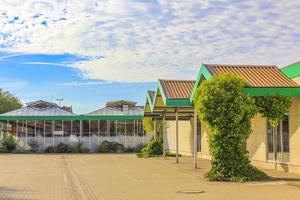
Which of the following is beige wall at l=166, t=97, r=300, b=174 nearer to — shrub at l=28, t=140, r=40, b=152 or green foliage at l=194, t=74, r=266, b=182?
green foliage at l=194, t=74, r=266, b=182

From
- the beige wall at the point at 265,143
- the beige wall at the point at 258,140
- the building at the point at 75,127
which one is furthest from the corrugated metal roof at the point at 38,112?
the beige wall at the point at 258,140

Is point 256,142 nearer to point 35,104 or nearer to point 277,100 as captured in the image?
point 277,100

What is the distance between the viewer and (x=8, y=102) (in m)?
94.1

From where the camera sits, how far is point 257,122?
2516 centimetres

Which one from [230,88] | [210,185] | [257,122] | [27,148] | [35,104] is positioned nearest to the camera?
[210,185]

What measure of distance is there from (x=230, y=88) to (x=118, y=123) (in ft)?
118

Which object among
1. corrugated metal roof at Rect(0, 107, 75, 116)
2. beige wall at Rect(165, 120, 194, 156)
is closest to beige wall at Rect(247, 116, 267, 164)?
beige wall at Rect(165, 120, 194, 156)

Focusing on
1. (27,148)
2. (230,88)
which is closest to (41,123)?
(27,148)

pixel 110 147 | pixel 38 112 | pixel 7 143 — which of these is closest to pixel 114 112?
pixel 110 147

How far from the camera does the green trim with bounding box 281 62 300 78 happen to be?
20705mm

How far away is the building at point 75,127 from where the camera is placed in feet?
173

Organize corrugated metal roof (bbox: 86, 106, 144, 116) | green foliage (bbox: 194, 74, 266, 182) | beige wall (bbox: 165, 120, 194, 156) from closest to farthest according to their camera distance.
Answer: green foliage (bbox: 194, 74, 266, 182) < beige wall (bbox: 165, 120, 194, 156) < corrugated metal roof (bbox: 86, 106, 144, 116)

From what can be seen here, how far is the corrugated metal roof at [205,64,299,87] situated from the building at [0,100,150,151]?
32035 millimetres

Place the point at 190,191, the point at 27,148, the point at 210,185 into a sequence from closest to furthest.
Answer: the point at 190,191
the point at 210,185
the point at 27,148
